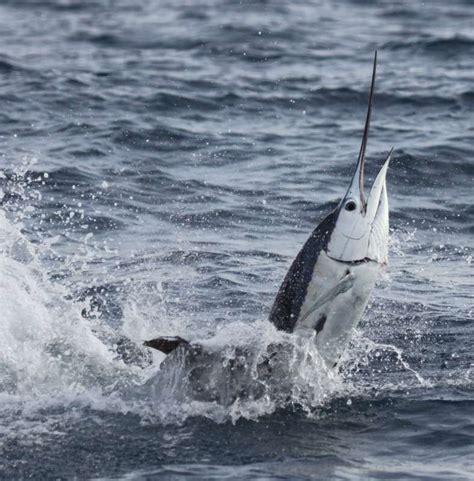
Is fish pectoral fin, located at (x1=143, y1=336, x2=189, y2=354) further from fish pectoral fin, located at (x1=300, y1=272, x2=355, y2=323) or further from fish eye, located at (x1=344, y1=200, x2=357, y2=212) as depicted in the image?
fish eye, located at (x1=344, y1=200, x2=357, y2=212)

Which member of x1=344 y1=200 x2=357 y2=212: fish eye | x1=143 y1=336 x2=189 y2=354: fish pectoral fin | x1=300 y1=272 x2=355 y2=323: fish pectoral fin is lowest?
x1=143 y1=336 x2=189 y2=354: fish pectoral fin

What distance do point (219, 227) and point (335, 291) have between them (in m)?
4.50

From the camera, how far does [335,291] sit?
7426mm

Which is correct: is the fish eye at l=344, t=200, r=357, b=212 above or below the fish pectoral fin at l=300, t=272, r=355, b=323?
above

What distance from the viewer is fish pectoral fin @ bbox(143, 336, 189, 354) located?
23.5ft

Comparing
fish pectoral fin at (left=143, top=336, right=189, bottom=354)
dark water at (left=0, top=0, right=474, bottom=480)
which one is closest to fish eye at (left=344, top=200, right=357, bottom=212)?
dark water at (left=0, top=0, right=474, bottom=480)

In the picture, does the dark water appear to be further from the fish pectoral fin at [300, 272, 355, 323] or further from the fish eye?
the fish eye

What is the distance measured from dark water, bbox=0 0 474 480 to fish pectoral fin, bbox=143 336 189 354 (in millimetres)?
383

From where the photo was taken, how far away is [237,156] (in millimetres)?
14305

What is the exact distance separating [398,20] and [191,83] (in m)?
6.74

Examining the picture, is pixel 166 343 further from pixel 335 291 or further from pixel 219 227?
pixel 219 227

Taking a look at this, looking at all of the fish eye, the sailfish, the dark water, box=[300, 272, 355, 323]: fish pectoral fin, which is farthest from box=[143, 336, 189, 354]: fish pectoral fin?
the fish eye

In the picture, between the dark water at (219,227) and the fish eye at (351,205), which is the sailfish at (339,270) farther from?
the dark water at (219,227)

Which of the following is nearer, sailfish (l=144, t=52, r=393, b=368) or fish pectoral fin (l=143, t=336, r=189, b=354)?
fish pectoral fin (l=143, t=336, r=189, b=354)
